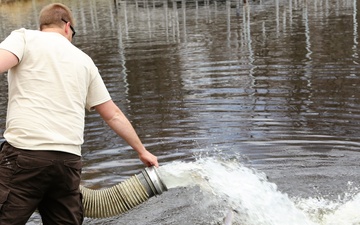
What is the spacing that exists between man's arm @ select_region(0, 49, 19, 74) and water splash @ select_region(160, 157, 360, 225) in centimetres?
210

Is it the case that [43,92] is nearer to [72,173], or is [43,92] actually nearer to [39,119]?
[39,119]

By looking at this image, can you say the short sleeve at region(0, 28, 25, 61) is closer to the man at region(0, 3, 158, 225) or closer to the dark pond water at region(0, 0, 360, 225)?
the man at region(0, 3, 158, 225)

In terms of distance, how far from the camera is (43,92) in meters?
4.20

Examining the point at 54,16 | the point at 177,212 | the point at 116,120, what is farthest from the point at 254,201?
the point at 54,16

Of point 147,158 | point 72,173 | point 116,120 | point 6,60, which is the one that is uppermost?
point 6,60

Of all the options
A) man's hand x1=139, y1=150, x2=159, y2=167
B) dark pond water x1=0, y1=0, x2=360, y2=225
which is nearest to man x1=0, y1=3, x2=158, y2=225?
man's hand x1=139, y1=150, x2=159, y2=167

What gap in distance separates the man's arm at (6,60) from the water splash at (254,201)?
6.89ft

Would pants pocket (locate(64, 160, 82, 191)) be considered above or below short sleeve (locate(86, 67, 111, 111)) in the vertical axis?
below

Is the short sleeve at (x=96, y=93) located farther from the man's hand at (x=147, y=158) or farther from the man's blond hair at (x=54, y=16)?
the man's hand at (x=147, y=158)

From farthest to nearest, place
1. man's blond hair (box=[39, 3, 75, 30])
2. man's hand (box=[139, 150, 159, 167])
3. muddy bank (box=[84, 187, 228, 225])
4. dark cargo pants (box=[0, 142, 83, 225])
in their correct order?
muddy bank (box=[84, 187, 228, 225]) < man's hand (box=[139, 150, 159, 167]) < man's blond hair (box=[39, 3, 75, 30]) < dark cargo pants (box=[0, 142, 83, 225])

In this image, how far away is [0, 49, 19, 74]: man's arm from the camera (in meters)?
3.99

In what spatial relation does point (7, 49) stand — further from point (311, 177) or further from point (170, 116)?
point (170, 116)

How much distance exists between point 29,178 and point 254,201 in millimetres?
2686

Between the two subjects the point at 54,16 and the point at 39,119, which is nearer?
the point at 39,119
